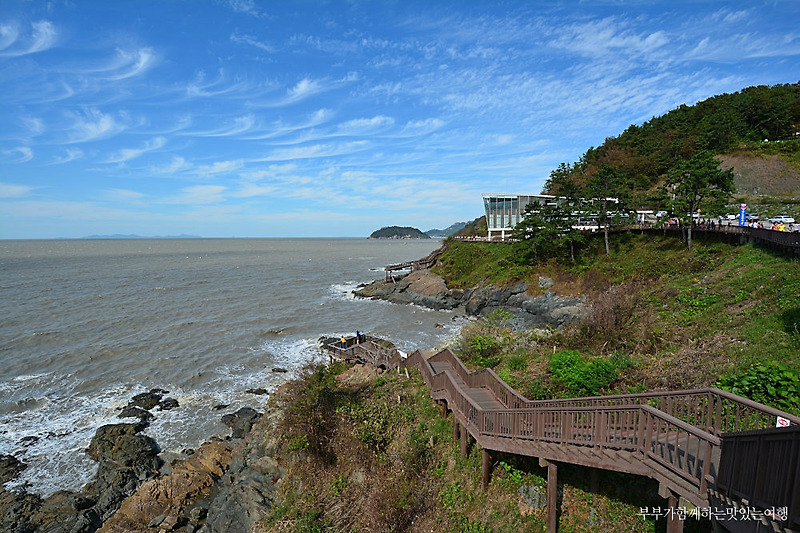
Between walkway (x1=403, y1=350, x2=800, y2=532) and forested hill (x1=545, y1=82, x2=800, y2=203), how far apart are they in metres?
46.3

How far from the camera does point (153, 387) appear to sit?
2509cm

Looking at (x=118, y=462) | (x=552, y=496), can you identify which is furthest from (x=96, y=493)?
(x=552, y=496)

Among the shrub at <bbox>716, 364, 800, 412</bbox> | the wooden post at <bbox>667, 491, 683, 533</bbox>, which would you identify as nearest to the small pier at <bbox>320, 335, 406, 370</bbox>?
the shrub at <bbox>716, 364, 800, 412</bbox>

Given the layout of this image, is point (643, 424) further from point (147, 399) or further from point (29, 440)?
point (29, 440)

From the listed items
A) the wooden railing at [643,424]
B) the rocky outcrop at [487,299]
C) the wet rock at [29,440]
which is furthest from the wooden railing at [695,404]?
the wet rock at [29,440]

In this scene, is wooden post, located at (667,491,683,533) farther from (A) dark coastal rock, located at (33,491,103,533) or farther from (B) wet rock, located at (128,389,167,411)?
(B) wet rock, located at (128,389,167,411)

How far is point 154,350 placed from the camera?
3161 centimetres

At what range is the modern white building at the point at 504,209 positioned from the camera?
204ft

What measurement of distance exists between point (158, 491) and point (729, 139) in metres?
84.9

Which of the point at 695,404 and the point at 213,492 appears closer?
the point at 695,404

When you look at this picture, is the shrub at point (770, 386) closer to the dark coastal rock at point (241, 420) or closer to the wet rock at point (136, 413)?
the dark coastal rock at point (241, 420)

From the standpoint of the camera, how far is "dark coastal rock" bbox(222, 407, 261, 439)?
19734 millimetres

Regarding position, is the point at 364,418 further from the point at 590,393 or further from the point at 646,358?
the point at 646,358

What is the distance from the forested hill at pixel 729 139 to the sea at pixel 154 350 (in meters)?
34.1
